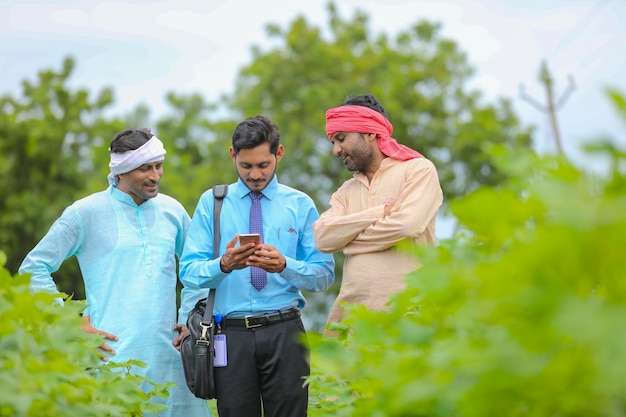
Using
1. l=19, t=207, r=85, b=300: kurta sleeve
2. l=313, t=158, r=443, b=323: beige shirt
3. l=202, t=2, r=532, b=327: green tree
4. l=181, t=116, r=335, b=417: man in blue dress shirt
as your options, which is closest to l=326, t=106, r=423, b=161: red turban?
l=313, t=158, r=443, b=323: beige shirt

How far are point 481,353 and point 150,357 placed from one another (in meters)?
3.77

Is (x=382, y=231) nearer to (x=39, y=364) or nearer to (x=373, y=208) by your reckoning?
(x=373, y=208)

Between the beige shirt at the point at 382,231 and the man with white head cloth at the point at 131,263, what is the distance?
3.03ft

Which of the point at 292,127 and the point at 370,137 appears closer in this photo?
the point at 370,137

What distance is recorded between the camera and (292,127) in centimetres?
2836

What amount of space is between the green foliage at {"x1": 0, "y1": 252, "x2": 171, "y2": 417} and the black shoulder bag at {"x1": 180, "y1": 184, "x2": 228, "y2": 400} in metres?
1.81

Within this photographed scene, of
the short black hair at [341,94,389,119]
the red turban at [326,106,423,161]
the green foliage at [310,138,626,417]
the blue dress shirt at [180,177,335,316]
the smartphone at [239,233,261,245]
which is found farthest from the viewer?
the short black hair at [341,94,389,119]

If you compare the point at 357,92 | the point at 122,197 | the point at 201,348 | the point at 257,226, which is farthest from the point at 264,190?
the point at 357,92

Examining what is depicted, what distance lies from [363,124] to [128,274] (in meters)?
1.53

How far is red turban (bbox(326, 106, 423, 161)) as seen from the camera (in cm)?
535

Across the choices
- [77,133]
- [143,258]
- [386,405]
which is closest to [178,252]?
[143,258]

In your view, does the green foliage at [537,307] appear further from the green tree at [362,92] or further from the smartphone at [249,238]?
the green tree at [362,92]

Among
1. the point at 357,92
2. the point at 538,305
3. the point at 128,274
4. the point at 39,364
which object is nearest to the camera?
the point at 538,305

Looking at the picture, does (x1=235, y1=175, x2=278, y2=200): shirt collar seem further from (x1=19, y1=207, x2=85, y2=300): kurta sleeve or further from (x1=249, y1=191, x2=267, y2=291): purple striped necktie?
(x1=19, y1=207, x2=85, y2=300): kurta sleeve
